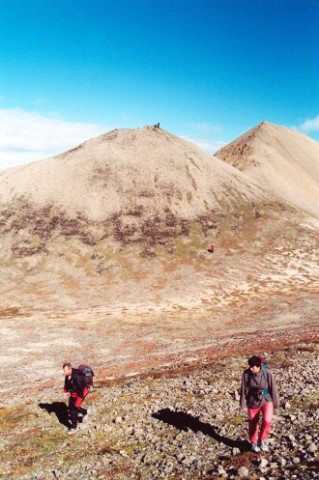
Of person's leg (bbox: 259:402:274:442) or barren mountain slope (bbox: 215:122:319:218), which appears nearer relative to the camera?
person's leg (bbox: 259:402:274:442)

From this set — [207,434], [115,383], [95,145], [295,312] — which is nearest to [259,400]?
[207,434]

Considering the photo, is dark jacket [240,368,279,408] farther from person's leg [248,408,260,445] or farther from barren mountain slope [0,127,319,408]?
barren mountain slope [0,127,319,408]

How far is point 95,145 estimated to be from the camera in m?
133

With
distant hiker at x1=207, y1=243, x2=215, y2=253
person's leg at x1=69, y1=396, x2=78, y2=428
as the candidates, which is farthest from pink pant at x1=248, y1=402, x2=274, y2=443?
distant hiker at x1=207, y1=243, x2=215, y2=253

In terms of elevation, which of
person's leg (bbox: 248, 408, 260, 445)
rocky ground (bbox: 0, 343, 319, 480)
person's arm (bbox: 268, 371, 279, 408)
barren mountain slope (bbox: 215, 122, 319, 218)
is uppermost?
barren mountain slope (bbox: 215, 122, 319, 218)

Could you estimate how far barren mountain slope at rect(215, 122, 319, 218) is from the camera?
138 metres

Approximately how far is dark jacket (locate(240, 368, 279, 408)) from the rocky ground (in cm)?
162

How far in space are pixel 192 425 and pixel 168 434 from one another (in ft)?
3.72

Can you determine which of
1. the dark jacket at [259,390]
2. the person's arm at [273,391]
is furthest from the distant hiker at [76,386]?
the person's arm at [273,391]

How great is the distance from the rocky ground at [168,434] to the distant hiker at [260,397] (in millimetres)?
605

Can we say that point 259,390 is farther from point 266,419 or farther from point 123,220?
point 123,220

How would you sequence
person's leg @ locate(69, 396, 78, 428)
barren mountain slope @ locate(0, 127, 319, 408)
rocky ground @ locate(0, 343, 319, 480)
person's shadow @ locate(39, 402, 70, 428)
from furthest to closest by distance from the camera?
barren mountain slope @ locate(0, 127, 319, 408) → person's shadow @ locate(39, 402, 70, 428) → person's leg @ locate(69, 396, 78, 428) → rocky ground @ locate(0, 343, 319, 480)

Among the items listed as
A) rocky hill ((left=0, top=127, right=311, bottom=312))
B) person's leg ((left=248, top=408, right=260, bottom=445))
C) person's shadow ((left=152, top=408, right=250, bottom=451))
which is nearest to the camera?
person's leg ((left=248, top=408, right=260, bottom=445))

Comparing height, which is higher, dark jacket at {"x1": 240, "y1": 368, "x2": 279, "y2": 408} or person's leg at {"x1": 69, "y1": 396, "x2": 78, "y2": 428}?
dark jacket at {"x1": 240, "y1": 368, "x2": 279, "y2": 408}
